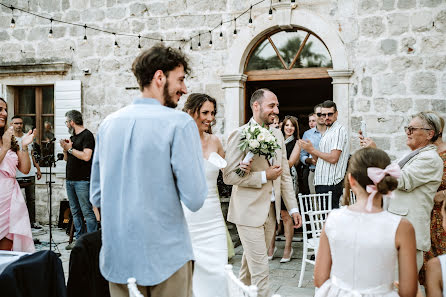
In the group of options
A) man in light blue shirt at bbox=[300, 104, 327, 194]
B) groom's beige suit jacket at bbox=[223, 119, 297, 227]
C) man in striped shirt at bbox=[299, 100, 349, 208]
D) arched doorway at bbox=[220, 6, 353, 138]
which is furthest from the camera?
arched doorway at bbox=[220, 6, 353, 138]

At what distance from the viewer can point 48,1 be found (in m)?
8.95

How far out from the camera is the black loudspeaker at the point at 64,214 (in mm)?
8562

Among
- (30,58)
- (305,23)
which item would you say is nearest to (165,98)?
(305,23)

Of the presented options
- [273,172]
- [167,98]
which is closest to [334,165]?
[273,172]

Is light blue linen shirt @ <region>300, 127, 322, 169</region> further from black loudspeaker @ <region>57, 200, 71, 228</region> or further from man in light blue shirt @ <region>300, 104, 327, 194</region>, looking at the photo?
black loudspeaker @ <region>57, 200, 71, 228</region>

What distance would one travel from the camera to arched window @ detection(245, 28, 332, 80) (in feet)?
24.7

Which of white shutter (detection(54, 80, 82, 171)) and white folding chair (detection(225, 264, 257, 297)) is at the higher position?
white shutter (detection(54, 80, 82, 171))

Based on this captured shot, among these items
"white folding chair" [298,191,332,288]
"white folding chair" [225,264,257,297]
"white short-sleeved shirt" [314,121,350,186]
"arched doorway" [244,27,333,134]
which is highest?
"arched doorway" [244,27,333,134]

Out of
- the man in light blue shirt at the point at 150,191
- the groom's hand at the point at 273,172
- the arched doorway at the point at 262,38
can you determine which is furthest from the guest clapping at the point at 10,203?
the arched doorway at the point at 262,38

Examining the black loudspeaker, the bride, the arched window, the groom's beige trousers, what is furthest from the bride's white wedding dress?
the black loudspeaker

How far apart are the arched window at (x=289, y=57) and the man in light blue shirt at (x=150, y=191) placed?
5792 millimetres

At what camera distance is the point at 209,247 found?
11.5ft

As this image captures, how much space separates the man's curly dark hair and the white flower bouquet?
1.64 m

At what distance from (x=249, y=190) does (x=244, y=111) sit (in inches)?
167
